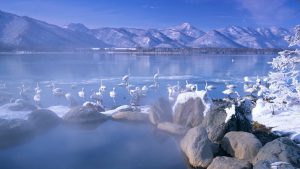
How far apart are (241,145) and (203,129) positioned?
192 centimetres

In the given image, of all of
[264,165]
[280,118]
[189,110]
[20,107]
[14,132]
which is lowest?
[14,132]

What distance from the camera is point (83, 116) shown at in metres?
25.1

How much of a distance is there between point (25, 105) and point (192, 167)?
1632 centimetres

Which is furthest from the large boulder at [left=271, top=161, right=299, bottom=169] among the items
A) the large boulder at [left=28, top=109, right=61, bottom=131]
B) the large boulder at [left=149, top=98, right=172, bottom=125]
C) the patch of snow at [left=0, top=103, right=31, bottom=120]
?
the patch of snow at [left=0, top=103, right=31, bottom=120]

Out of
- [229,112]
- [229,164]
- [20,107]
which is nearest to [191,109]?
[229,112]

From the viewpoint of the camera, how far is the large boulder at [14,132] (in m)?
21.0

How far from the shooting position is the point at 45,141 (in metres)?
21.2

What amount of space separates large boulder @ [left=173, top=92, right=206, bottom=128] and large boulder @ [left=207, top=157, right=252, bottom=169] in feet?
23.9

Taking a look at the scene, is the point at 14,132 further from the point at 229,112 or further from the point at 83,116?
the point at 229,112

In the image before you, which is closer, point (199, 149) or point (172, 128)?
point (199, 149)

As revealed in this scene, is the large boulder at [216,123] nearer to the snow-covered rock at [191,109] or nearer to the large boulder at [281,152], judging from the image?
the snow-covered rock at [191,109]

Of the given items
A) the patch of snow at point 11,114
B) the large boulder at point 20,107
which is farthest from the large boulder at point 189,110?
the large boulder at point 20,107

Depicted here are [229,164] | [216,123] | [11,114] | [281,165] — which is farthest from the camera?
[11,114]

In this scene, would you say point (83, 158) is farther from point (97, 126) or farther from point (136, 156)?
point (97, 126)
